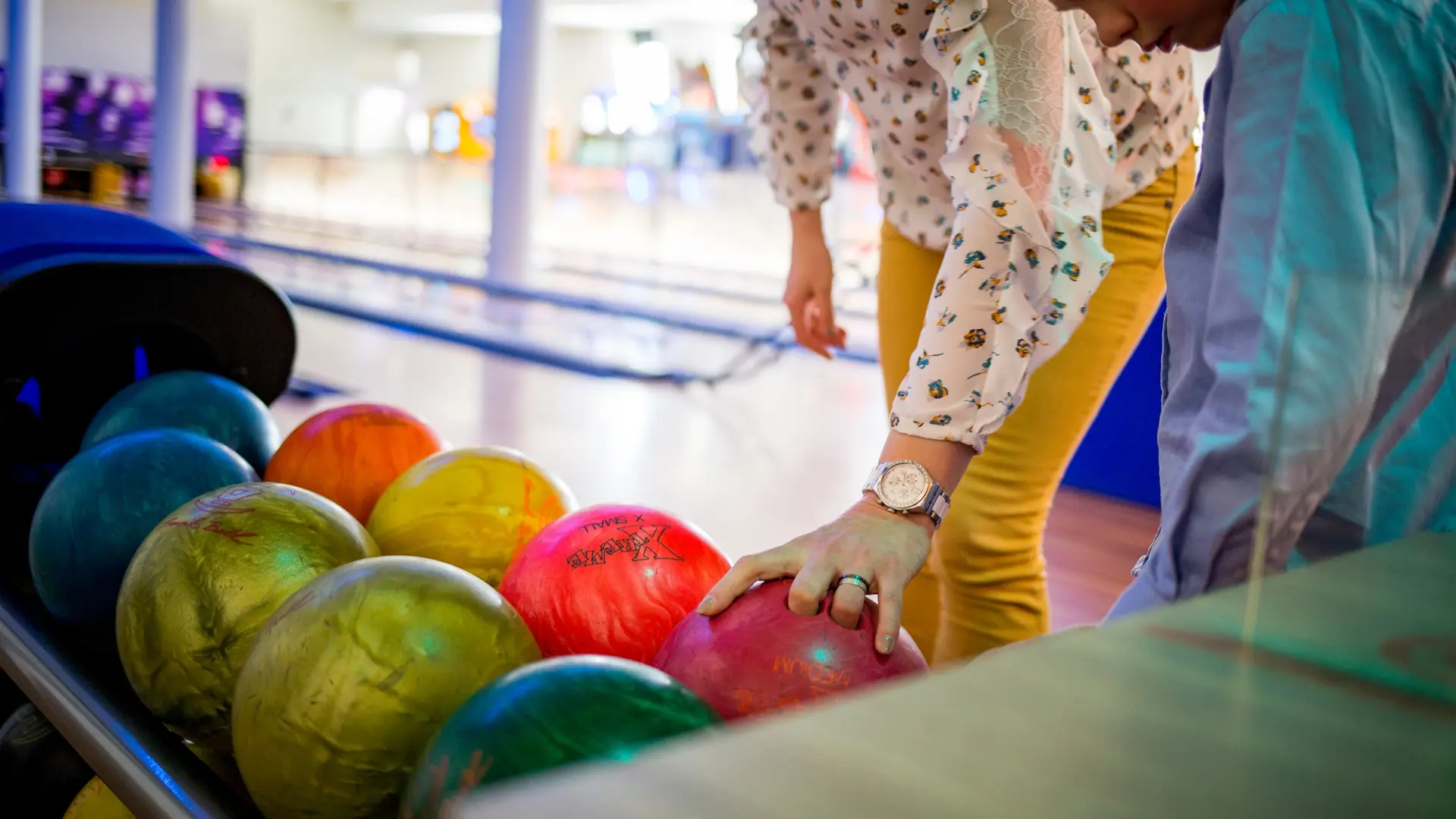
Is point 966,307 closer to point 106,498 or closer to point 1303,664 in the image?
point 1303,664

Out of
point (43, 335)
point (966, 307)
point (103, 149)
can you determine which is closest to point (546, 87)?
point (43, 335)

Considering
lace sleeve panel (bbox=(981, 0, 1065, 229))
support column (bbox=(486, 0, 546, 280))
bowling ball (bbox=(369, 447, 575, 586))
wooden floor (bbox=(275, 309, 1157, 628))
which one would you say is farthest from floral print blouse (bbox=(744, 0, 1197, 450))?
→ support column (bbox=(486, 0, 546, 280))

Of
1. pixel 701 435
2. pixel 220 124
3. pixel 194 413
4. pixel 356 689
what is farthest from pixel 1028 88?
pixel 220 124

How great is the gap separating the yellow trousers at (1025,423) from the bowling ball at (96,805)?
98 cm

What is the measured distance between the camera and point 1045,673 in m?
0.46

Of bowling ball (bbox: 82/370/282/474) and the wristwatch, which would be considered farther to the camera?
bowling ball (bbox: 82/370/282/474)

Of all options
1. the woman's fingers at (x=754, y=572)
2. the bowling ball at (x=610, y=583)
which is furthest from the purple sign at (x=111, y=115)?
the woman's fingers at (x=754, y=572)

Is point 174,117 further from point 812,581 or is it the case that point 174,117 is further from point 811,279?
point 812,581

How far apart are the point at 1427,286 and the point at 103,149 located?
664 inches

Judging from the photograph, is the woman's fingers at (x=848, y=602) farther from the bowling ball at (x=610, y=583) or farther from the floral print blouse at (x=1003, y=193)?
the bowling ball at (x=610, y=583)

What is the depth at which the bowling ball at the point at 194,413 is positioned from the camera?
71.2 inches

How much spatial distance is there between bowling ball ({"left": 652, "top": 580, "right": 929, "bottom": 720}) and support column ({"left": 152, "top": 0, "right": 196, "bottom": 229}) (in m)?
10.7

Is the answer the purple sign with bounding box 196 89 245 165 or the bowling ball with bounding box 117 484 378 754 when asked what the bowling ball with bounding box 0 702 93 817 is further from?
the purple sign with bounding box 196 89 245 165

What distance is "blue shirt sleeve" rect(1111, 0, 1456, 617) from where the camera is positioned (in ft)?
1.93
